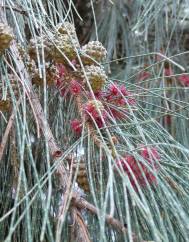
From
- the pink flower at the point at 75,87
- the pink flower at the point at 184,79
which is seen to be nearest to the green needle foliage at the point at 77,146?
the pink flower at the point at 75,87

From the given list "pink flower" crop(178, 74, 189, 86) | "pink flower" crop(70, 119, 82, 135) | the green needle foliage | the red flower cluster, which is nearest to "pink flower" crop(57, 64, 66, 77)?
the green needle foliage

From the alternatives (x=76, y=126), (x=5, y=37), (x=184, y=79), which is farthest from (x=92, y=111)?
(x=184, y=79)

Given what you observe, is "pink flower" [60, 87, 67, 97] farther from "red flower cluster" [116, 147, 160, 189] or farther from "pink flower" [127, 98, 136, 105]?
"red flower cluster" [116, 147, 160, 189]

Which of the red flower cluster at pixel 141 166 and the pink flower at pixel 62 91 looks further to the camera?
the pink flower at pixel 62 91

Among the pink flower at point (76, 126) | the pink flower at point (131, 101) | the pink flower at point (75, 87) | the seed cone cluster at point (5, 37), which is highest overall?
the seed cone cluster at point (5, 37)

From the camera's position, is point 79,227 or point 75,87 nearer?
point 79,227

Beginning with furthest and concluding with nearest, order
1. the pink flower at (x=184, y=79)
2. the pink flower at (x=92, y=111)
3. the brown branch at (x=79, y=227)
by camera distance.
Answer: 1. the pink flower at (x=184, y=79)
2. the pink flower at (x=92, y=111)
3. the brown branch at (x=79, y=227)

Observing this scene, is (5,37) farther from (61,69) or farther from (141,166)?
(141,166)

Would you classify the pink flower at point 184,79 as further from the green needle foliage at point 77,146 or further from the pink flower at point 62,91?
the pink flower at point 62,91

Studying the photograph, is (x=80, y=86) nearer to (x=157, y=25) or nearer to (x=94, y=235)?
(x=94, y=235)

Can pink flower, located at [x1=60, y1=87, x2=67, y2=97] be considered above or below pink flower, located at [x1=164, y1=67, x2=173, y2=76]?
above

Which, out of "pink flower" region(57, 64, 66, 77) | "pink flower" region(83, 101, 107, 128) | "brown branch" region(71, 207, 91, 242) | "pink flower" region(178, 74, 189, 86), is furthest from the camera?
"pink flower" region(178, 74, 189, 86)
